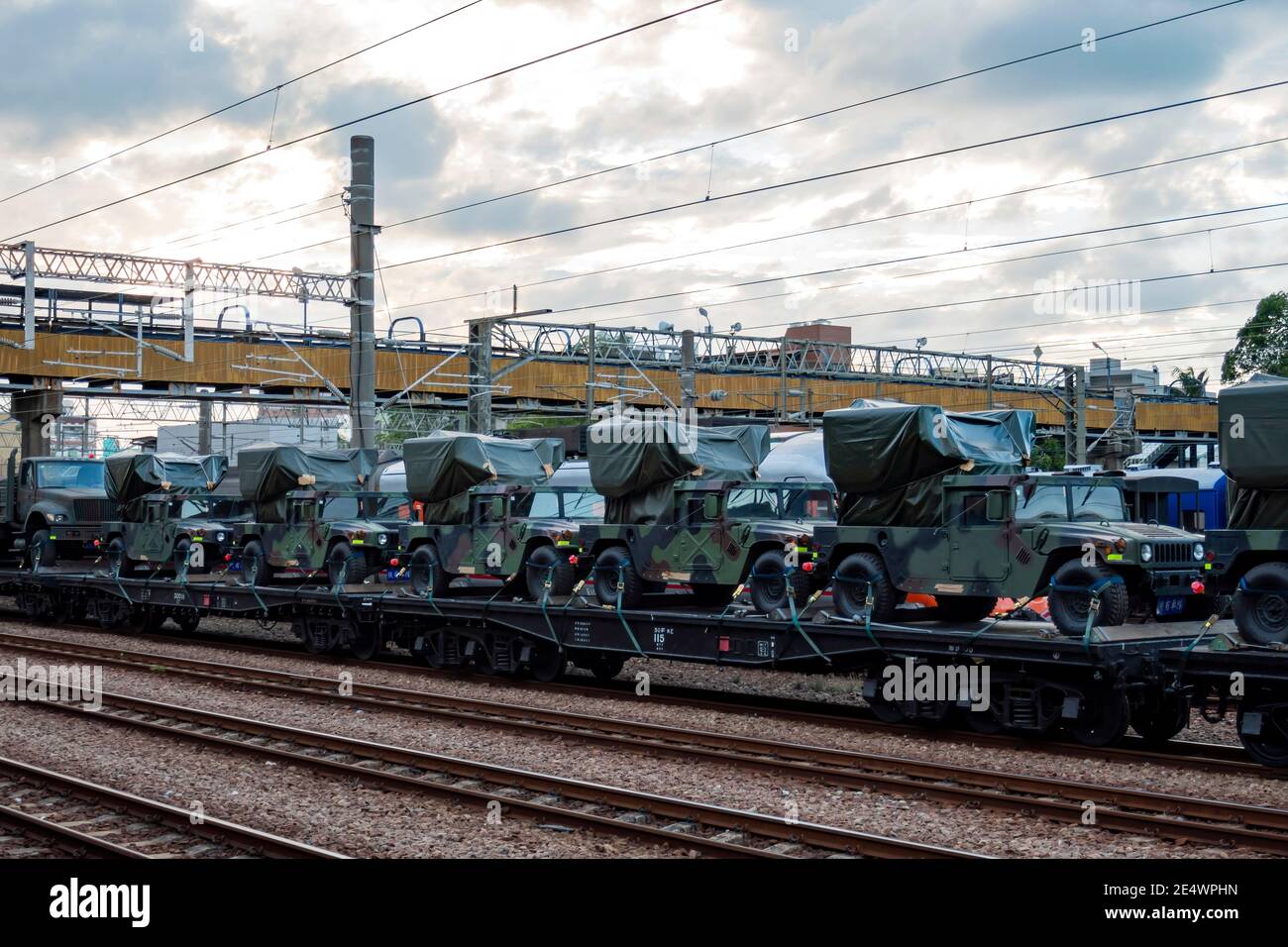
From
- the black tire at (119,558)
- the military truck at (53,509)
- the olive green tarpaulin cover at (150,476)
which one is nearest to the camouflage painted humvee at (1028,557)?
the olive green tarpaulin cover at (150,476)

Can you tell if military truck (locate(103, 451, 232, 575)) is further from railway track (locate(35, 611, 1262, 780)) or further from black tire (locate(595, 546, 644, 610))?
black tire (locate(595, 546, 644, 610))

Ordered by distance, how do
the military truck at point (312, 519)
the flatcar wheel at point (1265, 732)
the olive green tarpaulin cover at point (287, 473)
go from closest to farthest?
the flatcar wheel at point (1265, 732), the military truck at point (312, 519), the olive green tarpaulin cover at point (287, 473)

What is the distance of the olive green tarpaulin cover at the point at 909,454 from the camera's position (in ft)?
45.4

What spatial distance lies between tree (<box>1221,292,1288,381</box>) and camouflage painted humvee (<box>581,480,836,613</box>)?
183 feet

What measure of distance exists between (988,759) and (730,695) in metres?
5.52

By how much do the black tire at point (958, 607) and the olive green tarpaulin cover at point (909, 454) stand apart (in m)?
0.96

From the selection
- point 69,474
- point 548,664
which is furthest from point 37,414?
point 548,664

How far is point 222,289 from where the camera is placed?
38.2m

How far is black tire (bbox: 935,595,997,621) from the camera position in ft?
47.0

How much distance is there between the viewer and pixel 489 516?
62.7 feet

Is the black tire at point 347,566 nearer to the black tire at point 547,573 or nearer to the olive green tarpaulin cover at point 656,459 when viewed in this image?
the black tire at point 547,573
